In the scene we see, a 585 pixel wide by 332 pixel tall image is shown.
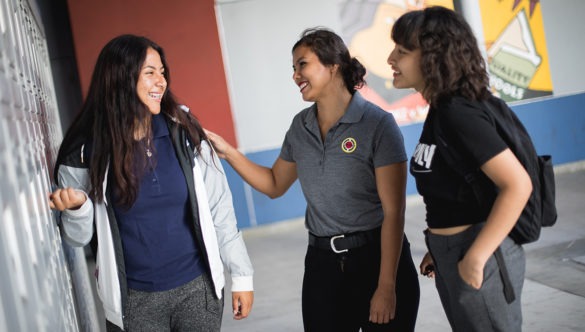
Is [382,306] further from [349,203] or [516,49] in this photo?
[516,49]

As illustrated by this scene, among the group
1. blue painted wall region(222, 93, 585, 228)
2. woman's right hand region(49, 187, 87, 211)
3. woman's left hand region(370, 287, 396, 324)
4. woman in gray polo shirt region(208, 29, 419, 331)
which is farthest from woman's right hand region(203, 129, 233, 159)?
blue painted wall region(222, 93, 585, 228)

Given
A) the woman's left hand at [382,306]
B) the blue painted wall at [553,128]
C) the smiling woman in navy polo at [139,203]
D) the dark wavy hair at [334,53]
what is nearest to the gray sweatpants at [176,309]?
the smiling woman in navy polo at [139,203]

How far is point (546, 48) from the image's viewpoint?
7555 millimetres

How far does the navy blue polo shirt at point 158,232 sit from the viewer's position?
178 centimetres

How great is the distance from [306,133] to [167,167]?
0.59 m

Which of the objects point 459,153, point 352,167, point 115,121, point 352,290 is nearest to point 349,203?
point 352,167

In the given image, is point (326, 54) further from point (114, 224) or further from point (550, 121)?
point (550, 121)

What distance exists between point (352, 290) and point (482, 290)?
60 cm

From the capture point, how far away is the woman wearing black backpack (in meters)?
1.48

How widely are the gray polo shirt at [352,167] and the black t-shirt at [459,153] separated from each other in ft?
1.04

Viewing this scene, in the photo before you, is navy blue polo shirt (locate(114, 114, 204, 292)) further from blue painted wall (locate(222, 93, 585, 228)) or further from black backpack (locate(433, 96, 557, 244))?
blue painted wall (locate(222, 93, 585, 228))

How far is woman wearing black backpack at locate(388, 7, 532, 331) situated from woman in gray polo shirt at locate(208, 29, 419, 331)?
0.30m

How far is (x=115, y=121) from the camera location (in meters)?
1.77

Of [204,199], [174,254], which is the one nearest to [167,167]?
[204,199]
